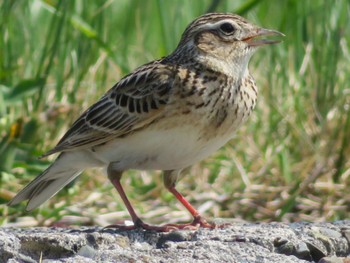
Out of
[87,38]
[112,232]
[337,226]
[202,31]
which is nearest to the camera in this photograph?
[112,232]

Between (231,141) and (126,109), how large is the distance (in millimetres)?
2132

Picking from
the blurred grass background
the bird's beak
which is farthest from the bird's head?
the blurred grass background

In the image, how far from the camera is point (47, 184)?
5.80 m

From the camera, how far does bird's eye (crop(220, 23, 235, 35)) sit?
555cm

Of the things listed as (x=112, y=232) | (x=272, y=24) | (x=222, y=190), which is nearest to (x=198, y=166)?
(x=222, y=190)

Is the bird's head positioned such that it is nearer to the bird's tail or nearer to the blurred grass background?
the bird's tail

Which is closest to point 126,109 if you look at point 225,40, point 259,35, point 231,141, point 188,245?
point 225,40

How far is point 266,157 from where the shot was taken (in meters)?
7.15

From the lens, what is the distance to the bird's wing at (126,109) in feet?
17.2

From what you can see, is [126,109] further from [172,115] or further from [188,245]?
[188,245]

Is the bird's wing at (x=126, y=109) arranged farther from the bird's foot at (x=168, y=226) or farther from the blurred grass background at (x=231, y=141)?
the blurred grass background at (x=231, y=141)

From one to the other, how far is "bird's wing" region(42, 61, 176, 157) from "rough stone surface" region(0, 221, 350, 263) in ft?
2.36

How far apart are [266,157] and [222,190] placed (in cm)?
45

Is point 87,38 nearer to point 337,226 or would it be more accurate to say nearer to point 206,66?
point 206,66
